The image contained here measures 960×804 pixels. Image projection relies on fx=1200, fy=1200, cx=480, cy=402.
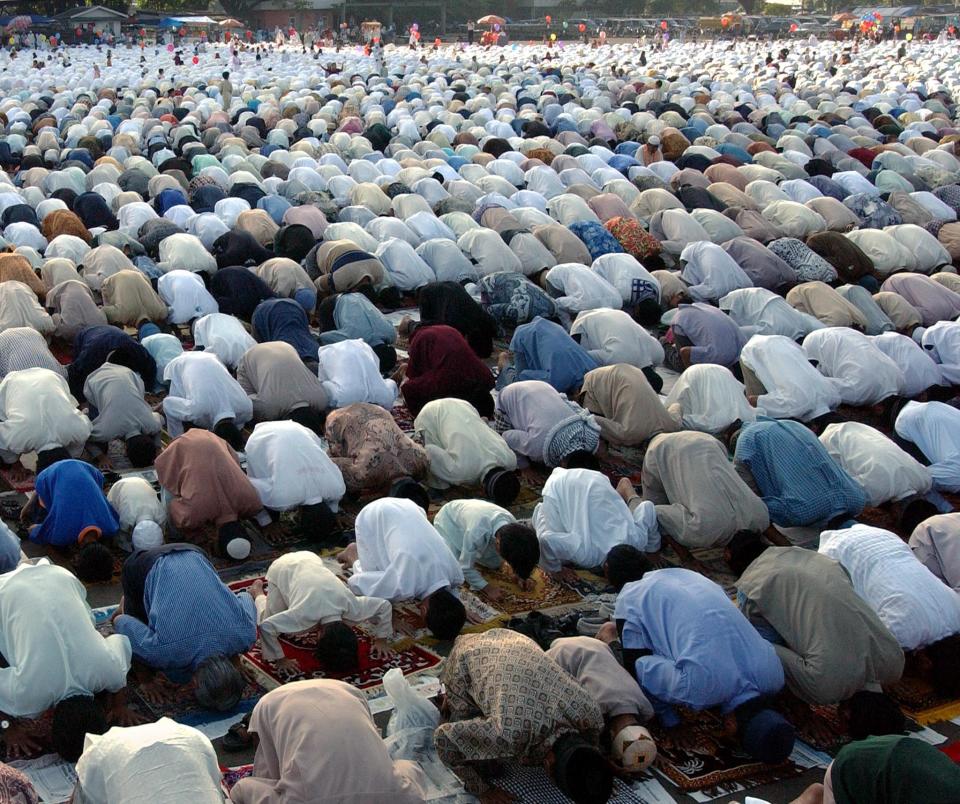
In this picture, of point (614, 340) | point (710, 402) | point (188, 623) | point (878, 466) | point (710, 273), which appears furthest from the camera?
point (710, 273)

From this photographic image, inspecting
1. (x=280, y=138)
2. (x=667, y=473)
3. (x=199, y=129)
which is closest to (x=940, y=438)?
(x=667, y=473)

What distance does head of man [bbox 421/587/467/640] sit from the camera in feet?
13.5

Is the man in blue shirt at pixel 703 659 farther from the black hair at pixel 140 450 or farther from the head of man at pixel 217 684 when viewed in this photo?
the black hair at pixel 140 450

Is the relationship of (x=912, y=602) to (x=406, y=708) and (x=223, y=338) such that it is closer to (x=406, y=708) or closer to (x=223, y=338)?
(x=406, y=708)

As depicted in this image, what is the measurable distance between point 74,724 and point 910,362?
4.66 m

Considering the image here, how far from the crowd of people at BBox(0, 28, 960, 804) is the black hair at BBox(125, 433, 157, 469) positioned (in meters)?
0.02

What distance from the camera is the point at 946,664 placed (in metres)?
3.97

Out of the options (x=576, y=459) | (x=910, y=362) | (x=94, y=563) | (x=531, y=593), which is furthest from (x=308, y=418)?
(x=910, y=362)

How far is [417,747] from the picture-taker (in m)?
3.48

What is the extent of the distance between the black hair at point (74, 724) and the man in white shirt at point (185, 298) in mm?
4003

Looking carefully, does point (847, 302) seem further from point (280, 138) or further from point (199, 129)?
point (199, 129)

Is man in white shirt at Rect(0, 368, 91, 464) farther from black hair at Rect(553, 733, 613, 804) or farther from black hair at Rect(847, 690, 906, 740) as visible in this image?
black hair at Rect(847, 690, 906, 740)

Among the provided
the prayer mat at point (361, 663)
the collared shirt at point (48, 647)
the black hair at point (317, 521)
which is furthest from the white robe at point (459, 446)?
the collared shirt at point (48, 647)

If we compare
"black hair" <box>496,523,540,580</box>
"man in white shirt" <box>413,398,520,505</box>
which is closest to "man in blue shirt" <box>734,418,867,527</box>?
"man in white shirt" <box>413,398,520,505</box>
